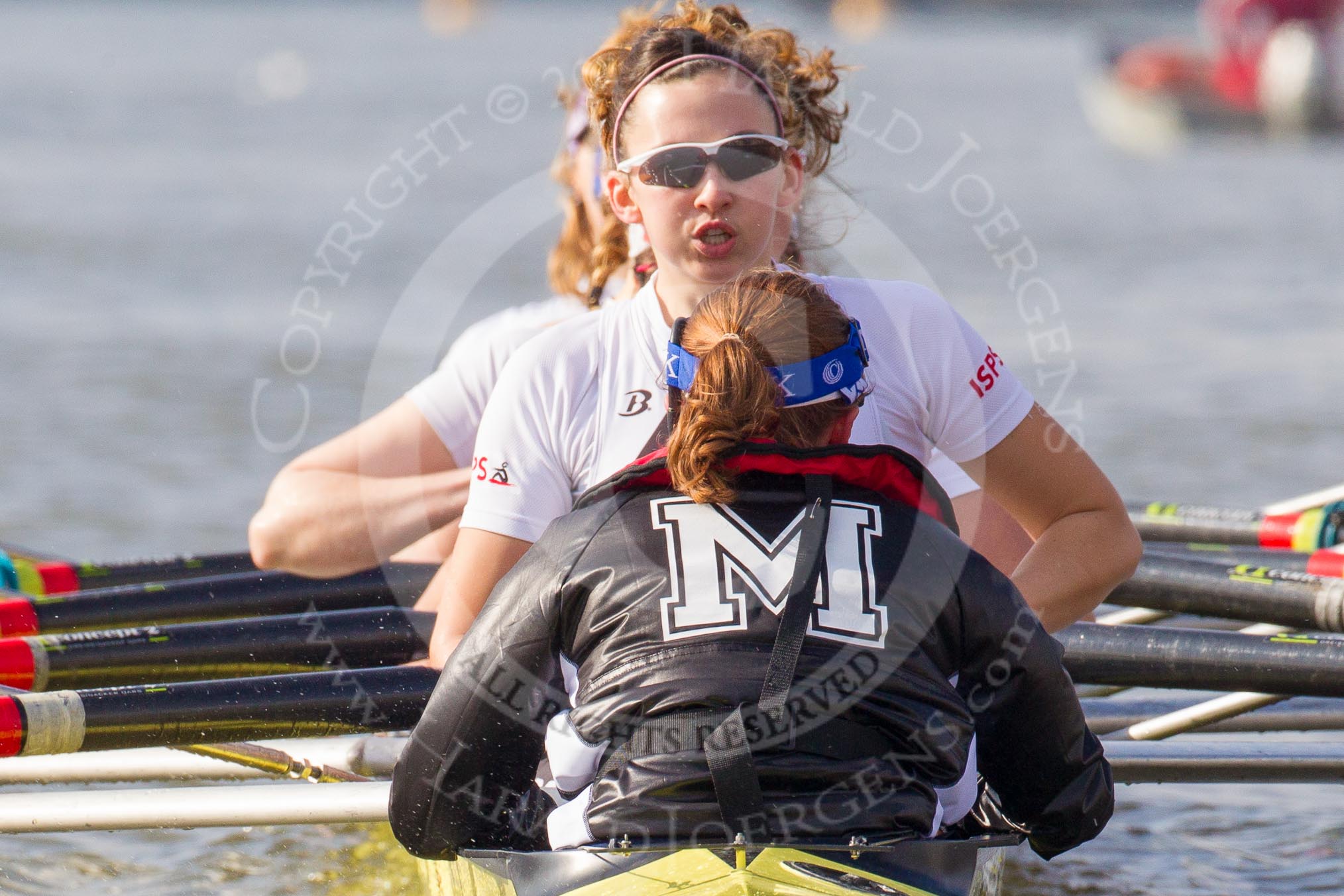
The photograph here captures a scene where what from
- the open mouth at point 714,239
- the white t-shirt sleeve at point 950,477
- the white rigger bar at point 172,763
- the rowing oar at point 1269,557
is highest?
the open mouth at point 714,239

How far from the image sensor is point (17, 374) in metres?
12.4

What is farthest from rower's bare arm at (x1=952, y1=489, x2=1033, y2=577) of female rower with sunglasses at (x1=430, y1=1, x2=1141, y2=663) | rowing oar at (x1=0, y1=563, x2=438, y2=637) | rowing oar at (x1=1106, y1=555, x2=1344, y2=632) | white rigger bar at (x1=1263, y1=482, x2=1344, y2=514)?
white rigger bar at (x1=1263, y1=482, x2=1344, y2=514)

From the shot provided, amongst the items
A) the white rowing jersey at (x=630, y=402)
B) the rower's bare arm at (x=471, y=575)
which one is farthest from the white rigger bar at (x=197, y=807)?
the white rowing jersey at (x=630, y=402)

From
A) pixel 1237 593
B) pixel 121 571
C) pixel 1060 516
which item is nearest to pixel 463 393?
pixel 1060 516

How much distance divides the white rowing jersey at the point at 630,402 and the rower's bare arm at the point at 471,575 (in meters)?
0.02

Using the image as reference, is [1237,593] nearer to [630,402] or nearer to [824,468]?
[630,402]

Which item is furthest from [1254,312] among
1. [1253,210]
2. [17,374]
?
[17,374]

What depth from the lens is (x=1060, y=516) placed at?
310 cm

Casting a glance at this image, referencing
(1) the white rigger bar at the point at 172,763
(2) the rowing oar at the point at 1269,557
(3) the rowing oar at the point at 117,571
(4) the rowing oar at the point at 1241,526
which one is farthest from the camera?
(4) the rowing oar at the point at 1241,526

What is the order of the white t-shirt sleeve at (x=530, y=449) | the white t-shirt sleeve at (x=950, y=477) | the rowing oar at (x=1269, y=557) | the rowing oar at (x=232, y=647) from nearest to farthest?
the white t-shirt sleeve at (x=530, y=449), the white t-shirt sleeve at (x=950, y=477), the rowing oar at (x=232, y=647), the rowing oar at (x=1269, y=557)

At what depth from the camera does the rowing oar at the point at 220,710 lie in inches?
128

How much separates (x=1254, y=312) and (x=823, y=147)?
12.2 m

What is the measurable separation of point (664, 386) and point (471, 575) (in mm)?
495

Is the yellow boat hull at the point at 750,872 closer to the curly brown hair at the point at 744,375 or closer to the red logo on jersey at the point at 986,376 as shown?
the curly brown hair at the point at 744,375
